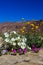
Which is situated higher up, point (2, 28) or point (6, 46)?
point (2, 28)

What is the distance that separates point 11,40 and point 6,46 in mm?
267

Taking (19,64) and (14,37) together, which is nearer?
(19,64)

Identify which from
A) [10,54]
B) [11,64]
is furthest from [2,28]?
[11,64]

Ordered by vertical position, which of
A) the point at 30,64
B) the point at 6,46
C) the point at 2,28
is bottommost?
the point at 30,64

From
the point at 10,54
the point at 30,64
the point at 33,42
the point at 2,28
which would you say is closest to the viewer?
the point at 30,64

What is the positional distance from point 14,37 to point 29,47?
2.12 feet

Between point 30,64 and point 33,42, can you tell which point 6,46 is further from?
point 30,64

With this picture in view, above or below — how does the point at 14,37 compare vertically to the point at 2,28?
below

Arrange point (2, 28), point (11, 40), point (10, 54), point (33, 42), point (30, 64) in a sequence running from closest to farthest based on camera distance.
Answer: point (30, 64) → point (10, 54) → point (11, 40) → point (33, 42) → point (2, 28)

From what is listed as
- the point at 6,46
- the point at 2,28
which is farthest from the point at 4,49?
the point at 2,28

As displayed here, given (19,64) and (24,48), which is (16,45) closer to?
(24,48)

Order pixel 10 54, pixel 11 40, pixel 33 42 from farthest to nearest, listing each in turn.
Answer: pixel 33 42 < pixel 11 40 < pixel 10 54

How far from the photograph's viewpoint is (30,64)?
5496 mm

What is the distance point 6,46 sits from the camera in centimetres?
772
